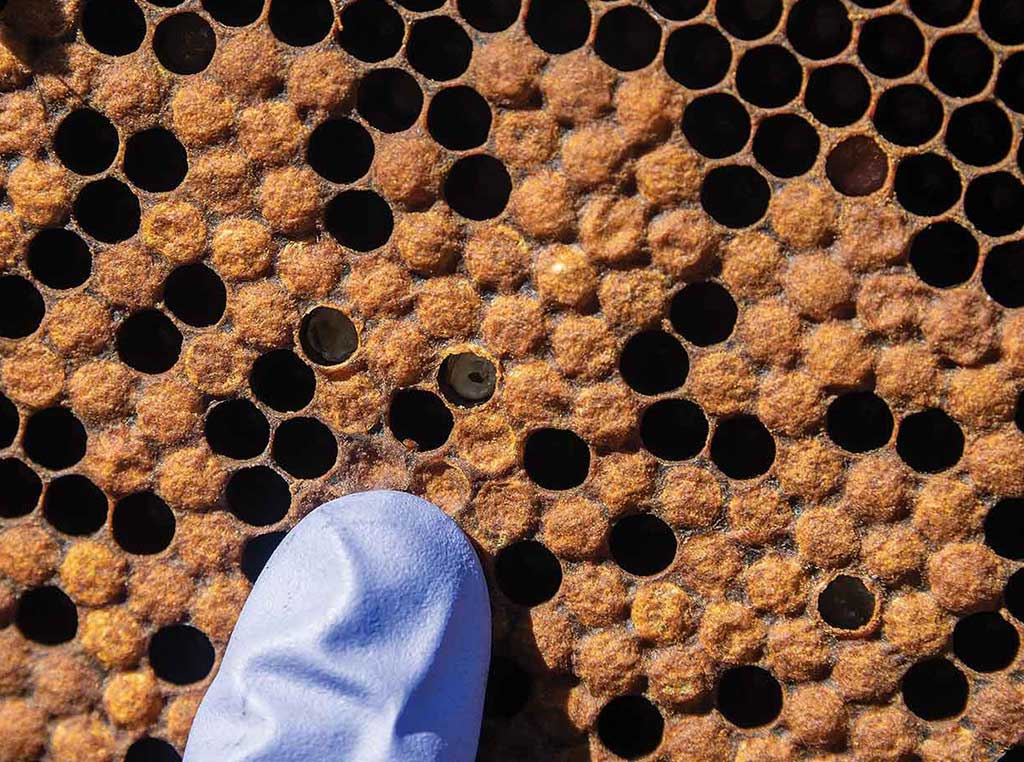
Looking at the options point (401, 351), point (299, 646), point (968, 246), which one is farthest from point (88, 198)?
point (968, 246)

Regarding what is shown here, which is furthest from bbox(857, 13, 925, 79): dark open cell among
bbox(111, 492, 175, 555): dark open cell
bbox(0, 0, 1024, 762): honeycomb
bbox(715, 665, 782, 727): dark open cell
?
bbox(111, 492, 175, 555): dark open cell

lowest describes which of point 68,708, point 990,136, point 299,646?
point 68,708

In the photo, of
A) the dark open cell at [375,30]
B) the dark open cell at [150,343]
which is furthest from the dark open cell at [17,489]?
the dark open cell at [375,30]

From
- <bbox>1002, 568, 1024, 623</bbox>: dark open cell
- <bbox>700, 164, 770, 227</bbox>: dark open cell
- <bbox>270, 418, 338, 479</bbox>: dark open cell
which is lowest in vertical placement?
<bbox>1002, 568, 1024, 623</bbox>: dark open cell

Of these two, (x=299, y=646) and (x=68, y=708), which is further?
(x=68, y=708)

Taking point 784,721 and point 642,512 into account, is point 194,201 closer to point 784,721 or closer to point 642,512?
point 642,512

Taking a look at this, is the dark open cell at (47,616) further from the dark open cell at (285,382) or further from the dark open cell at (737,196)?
the dark open cell at (737,196)

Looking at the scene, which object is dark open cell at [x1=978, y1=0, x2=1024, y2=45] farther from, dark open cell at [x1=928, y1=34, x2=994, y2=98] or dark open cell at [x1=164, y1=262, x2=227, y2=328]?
dark open cell at [x1=164, y1=262, x2=227, y2=328]
